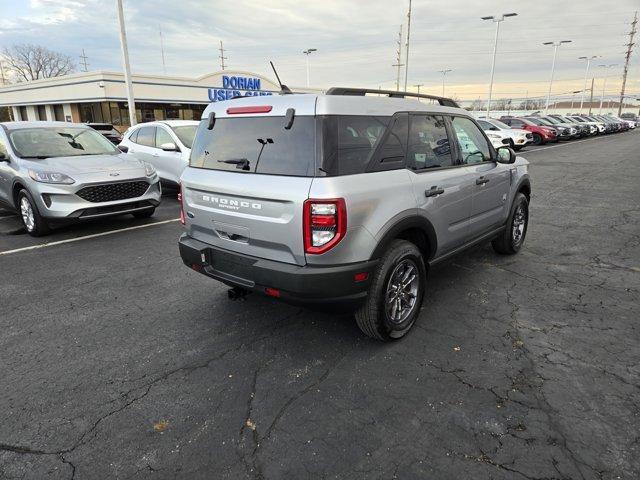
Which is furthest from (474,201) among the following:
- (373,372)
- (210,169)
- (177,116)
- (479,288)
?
(177,116)

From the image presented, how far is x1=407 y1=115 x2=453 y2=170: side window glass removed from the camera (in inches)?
145

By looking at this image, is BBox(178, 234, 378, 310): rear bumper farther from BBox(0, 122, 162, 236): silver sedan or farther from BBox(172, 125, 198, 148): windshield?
BBox(172, 125, 198, 148): windshield

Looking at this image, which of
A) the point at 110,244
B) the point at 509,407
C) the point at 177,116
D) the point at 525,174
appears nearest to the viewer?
the point at 509,407

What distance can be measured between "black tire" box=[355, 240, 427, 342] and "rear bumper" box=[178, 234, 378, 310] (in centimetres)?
11

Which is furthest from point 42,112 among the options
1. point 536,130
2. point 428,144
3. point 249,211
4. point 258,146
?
point 428,144

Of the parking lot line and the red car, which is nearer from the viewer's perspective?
the parking lot line

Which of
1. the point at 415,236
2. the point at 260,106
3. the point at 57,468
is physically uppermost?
the point at 260,106

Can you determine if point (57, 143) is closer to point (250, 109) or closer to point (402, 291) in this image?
point (250, 109)

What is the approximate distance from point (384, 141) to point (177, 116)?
38.9m

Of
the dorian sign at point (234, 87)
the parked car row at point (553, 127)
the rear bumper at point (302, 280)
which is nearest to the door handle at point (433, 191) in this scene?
Result: the rear bumper at point (302, 280)

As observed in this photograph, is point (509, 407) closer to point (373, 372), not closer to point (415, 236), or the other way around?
point (373, 372)

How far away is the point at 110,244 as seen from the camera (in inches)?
253

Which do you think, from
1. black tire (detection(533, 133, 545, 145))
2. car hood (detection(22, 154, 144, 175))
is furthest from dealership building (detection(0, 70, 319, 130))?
car hood (detection(22, 154, 144, 175))

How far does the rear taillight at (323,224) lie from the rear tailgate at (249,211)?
53 millimetres
